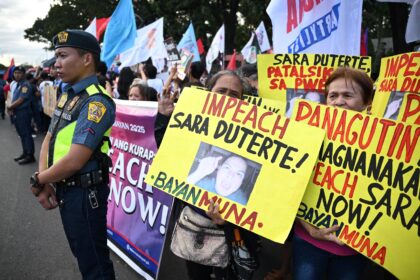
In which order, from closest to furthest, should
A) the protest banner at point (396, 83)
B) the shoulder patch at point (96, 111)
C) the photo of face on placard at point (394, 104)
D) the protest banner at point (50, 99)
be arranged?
the shoulder patch at point (96, 111), the protest banner at point (396, 83), the photo of face on placard at point (394, 104), the protest banner at point (50, 99)

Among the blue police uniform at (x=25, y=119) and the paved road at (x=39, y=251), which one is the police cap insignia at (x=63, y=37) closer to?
the paved road at (x=39, y=251)

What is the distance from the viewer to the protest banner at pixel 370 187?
151cm

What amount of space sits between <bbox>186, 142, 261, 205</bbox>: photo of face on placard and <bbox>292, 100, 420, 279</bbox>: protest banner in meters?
0.29

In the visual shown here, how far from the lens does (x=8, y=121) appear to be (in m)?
13.5

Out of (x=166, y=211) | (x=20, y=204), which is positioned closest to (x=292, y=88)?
(x=166, y=211)

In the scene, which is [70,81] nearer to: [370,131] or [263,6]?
[370,131]

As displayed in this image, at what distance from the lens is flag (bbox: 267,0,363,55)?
9.64 ft

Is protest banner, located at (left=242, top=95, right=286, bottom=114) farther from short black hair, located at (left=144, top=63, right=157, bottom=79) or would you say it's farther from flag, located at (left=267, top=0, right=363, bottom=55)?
short black hair, located at (left=144, top=63, right=157, bottom=79)

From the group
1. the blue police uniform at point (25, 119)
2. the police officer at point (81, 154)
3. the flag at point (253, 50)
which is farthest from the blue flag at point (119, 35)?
the police officer at point (81, 154)

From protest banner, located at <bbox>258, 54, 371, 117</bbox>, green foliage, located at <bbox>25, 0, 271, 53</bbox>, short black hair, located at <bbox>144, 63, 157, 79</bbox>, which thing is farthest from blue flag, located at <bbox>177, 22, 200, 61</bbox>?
green foliage, located at <bbox>25, 0, 271, 53</bbox>

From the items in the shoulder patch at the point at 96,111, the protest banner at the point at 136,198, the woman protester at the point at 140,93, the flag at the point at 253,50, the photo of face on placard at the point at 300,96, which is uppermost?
the flag at the point at 253,50

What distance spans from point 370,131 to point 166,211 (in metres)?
1.68

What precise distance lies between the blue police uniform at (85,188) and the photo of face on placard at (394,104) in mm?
1840

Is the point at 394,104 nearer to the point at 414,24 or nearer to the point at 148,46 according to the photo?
the point at 414,24
